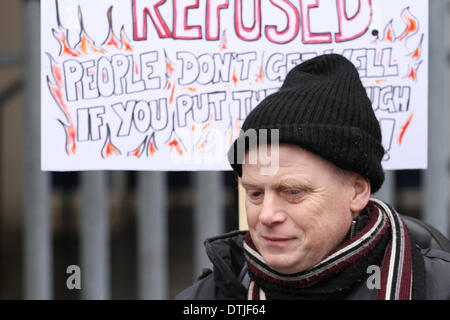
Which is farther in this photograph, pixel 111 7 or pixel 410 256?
pixel 111 7

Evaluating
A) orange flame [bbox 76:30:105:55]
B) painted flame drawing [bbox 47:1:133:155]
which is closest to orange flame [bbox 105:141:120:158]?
painted flame drawing [bbox 47:1:133:155]

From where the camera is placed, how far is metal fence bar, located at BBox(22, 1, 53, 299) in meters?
3.20

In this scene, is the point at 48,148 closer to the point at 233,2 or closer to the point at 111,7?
the point at 111,7

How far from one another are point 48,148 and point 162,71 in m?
0.38

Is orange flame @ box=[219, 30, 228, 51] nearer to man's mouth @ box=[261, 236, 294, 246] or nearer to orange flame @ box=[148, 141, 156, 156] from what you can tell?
orange flame @ box=[148, 141, 156, 156]

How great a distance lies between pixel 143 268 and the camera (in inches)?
126

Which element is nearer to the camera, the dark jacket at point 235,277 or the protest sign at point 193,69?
the dark jacket at point 235,277

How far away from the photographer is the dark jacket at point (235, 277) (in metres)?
1.45

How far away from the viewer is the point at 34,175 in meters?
3.21

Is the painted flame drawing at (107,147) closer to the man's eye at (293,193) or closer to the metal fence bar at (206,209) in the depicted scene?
the man's eye at (293,193)
